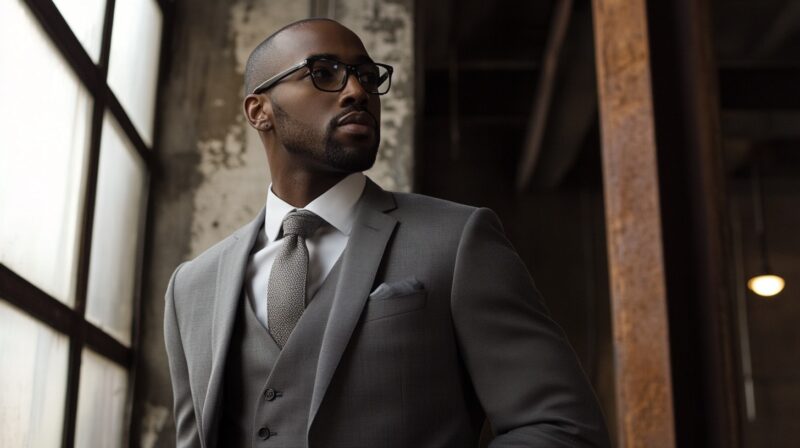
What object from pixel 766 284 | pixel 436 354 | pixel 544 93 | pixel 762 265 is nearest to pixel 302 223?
pixel 436 354

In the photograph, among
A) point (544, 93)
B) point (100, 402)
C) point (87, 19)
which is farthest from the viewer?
point (544, 93)

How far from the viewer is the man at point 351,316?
1.54 m

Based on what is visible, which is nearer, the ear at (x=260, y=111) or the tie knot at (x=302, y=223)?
the tie knot at (x=302, y=223)

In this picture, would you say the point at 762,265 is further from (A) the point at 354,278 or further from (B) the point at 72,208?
(A) the point at 354,278

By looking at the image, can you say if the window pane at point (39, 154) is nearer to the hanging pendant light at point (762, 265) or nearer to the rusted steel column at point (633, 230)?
the rusted steel column at point (633, 230)

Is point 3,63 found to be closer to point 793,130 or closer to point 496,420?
point 496,420

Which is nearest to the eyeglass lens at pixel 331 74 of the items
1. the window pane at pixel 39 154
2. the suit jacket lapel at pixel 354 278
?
the suit jacket lapel at pixel 354 278

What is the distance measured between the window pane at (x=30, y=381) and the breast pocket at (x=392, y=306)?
1229mm

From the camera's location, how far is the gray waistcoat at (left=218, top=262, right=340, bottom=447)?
1.56m

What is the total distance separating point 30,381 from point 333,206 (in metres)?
1.33

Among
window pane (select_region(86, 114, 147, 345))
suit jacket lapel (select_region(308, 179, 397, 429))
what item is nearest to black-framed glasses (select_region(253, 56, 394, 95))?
suit jacket lapel (select_region(308, 179, 397, 429))

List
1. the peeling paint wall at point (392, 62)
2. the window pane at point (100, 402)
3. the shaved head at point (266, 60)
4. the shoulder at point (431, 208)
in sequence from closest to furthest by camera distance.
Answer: the shoulder at point (431, 208) → the shaved head at point (266, 60) → the window pane at point (100, 402) → the peeling paint wall at point (392, 62)

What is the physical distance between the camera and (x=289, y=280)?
1.64 meters

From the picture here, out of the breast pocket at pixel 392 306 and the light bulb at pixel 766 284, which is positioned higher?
the light bulb at pixel 766 284
